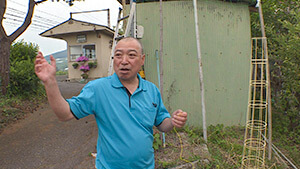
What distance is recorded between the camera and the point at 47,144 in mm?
4164

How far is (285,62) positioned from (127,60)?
163 inches

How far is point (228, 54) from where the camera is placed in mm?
4801

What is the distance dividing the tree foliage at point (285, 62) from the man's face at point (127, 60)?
372 centimetres

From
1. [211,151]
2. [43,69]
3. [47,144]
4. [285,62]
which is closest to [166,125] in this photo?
[43,69]

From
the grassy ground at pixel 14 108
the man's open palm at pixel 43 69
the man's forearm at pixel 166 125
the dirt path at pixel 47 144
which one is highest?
the man's open palm at pixel 43 69

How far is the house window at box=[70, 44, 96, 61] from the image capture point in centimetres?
1338

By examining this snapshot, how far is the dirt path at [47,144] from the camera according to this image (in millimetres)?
3469

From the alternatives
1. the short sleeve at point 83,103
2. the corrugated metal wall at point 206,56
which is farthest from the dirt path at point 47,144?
the short sleeve at point 83,103

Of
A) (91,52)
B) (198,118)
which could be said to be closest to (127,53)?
(198,118)

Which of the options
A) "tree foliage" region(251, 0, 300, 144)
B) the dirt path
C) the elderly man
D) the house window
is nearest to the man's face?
the elderly man

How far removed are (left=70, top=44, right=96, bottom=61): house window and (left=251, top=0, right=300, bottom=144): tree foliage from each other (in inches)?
406

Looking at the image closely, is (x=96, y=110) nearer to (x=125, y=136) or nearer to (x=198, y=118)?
(x=125, y=136)

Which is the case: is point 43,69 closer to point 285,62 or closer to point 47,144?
point 47,144

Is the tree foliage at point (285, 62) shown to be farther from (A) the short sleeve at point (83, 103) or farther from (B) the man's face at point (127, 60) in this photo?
(A) the short sleeve at point (83, 103)
